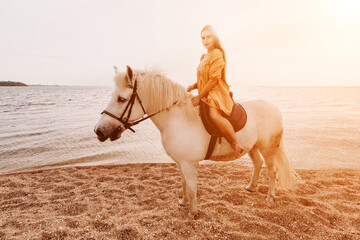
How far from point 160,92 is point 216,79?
2.65 feet

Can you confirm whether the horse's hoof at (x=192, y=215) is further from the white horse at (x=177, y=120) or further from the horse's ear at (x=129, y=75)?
the horse's ear at (x=129, y=75)

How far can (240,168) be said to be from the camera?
18.9 ft

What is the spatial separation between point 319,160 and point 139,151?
6.22 meters

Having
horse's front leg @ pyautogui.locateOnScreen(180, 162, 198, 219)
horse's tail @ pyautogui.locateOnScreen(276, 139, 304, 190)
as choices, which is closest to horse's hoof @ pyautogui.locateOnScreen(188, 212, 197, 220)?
horse's front leg @ pyautogui.locateOnScreen(180, 162, 198, 219)

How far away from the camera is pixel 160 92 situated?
2814 mm

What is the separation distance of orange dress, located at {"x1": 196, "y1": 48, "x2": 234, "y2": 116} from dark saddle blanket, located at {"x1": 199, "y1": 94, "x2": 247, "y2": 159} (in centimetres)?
12

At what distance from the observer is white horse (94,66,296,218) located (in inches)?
106

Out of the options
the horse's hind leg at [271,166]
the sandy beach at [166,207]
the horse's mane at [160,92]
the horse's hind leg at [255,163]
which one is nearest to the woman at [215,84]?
the horse's mane at [160,92]

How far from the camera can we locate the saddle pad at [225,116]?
9.79 feet

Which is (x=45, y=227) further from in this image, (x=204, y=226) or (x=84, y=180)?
(x=204, y=226)

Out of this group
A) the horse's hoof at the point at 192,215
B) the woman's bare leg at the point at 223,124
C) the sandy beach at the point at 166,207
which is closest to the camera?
the woman's bare leg at the point at 223,124

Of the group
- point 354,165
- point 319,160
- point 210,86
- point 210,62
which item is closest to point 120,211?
point 210,86

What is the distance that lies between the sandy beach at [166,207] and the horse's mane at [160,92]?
5.99 ft

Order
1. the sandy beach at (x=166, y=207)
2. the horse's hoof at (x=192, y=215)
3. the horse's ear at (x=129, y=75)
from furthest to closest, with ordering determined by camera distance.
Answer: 1. the horse's hoof at (x=192, y=215)
2. the sandy beach at (x=166, y=207)
3. the horse's ear at (x=129, y=75)
